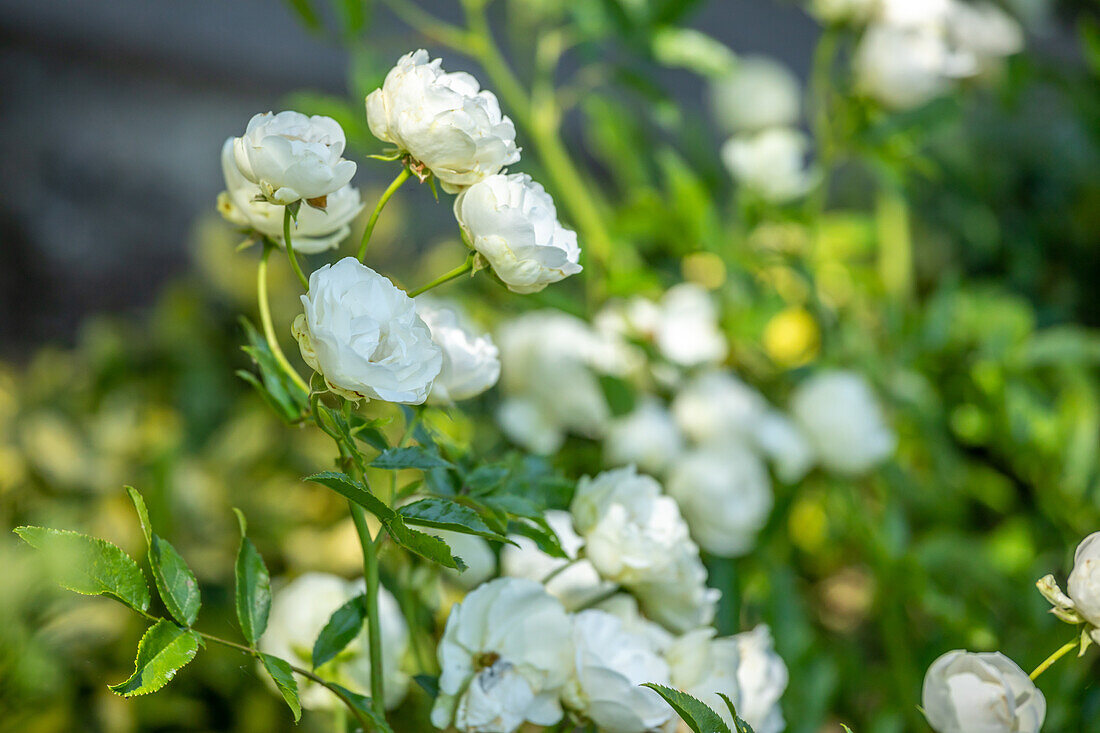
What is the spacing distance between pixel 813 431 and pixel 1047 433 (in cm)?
17

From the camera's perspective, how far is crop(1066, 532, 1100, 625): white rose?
0.75 ft

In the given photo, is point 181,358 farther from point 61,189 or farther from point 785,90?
point 785,90

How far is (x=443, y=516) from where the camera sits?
0.80 ft

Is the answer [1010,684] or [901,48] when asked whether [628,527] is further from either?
[901,48]

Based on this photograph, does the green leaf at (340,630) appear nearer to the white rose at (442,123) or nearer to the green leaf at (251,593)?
the green leaf at (251,593)

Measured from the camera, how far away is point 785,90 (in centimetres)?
76

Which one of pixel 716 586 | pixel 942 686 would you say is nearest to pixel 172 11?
pixel 716 586

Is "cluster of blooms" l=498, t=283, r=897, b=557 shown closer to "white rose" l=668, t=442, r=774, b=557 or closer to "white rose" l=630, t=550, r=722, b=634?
"white rose" l=668, t=442, r=774, b=557

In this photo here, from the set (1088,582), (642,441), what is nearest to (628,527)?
(1088,582)

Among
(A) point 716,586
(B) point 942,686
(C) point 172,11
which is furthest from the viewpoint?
(C) point 172,11

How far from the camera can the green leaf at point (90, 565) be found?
0.74ft

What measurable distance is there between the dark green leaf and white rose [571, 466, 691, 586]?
0.06 meters

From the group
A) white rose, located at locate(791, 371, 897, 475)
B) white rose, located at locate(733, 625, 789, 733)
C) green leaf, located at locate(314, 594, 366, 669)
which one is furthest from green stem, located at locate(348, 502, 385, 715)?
white rose, located at locate(791, 371, 897, 475)

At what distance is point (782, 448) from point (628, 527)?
0.31 meters
